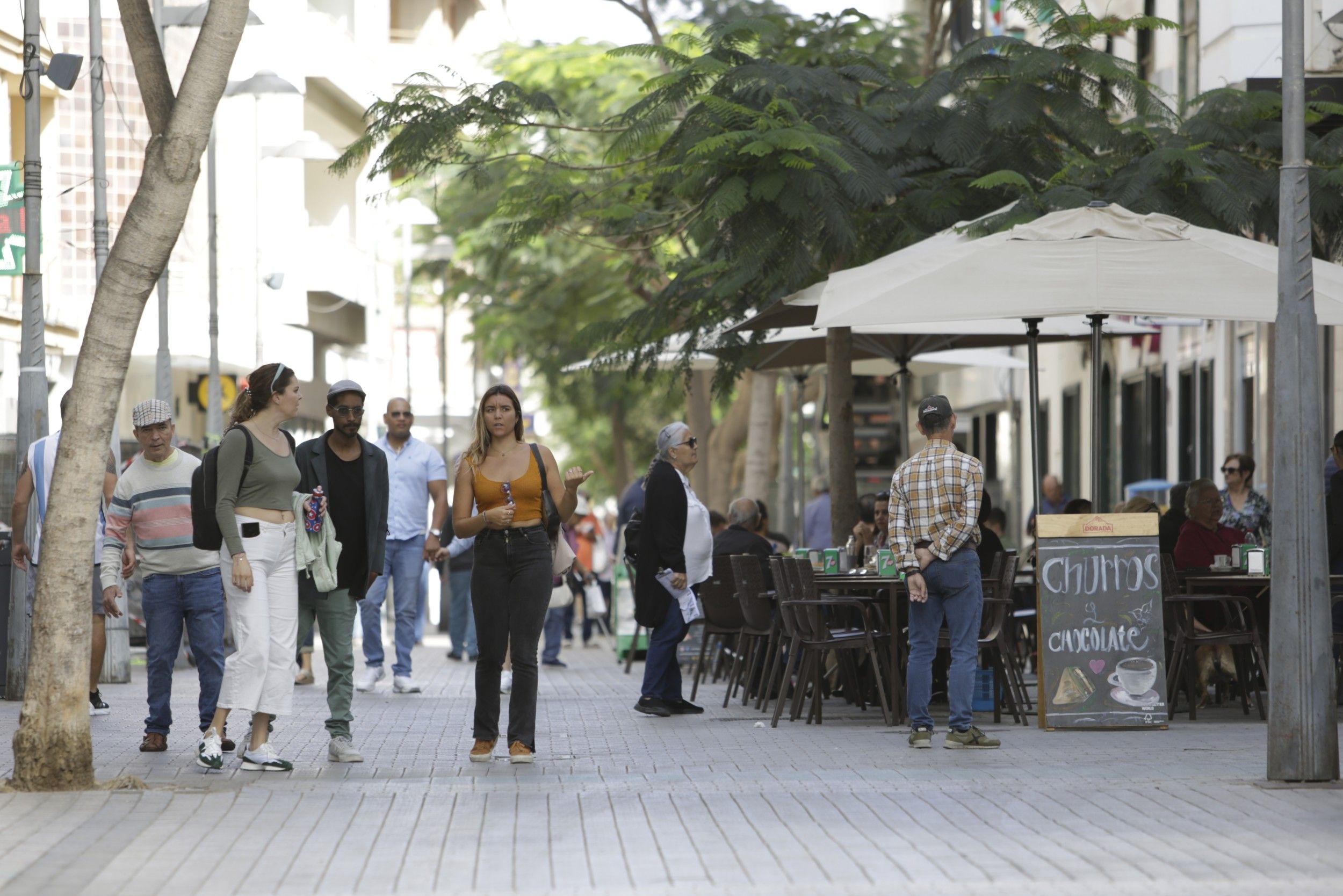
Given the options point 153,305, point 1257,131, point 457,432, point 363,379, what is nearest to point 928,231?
point 1257,131

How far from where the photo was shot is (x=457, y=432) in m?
48.8

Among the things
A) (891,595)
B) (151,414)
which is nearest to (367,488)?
(151,414)

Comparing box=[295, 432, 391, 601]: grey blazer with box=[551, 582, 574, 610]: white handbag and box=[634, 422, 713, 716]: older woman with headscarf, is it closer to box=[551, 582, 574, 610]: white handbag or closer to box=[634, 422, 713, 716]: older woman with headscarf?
box=[634, 422, 713, 716]: older woman with headscarf

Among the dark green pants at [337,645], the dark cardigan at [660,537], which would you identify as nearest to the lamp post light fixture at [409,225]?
the dark cardigan at [660,537]

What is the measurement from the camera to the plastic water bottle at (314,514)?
32.1ft

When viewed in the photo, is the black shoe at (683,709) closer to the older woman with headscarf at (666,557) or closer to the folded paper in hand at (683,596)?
the older woman with headscarf at (666,557)

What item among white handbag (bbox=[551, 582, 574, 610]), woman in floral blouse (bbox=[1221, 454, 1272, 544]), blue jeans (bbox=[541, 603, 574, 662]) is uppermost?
woman in floral blouse (bbox=[1221, 454, 1272, 544])

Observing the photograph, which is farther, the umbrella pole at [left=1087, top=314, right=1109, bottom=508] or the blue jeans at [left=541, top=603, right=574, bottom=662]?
the blue jeans at [left=541, top=603, right=574, bottom=662]

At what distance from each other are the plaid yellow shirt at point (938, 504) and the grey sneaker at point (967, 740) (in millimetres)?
905

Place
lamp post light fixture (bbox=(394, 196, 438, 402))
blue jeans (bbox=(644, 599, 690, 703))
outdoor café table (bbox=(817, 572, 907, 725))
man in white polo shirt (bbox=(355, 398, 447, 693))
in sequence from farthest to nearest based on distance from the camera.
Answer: lamp post light fixture (bbox=(394, 196, 438, 402)) → man in white polo shirt (bbox=(355, 398, 447, 693)) → blue jeans (bbox=(644, 599, 690, 703)) → outdoor café table (bbox=(817, 572, 907, 725))

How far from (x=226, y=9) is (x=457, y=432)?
130 feet

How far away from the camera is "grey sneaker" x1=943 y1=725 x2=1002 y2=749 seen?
1061 centimetres

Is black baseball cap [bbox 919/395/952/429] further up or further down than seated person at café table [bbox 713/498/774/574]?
further up

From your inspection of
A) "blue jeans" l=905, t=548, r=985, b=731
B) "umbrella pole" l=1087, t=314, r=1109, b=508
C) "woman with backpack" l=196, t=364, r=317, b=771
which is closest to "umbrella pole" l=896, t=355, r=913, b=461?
"umbrella pole" l=1087, t=314, r=1109, b=508
